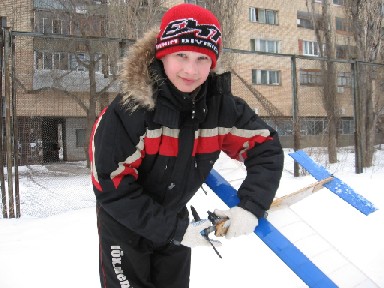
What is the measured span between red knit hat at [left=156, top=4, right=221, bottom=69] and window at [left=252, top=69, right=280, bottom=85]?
586 cm

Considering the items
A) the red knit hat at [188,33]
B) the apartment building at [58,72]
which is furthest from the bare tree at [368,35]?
the red knit hat at [188,33]

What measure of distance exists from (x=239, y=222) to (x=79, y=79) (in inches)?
311

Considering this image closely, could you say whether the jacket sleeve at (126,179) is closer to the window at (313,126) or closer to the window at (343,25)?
the window at (313,126)

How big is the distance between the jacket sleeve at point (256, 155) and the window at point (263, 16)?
18.5 metres

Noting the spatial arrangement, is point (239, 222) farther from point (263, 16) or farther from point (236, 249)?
point (263, 16)

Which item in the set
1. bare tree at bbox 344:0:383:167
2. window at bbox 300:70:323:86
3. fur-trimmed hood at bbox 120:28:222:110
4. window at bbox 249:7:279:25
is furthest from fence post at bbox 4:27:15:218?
window at bbox 249:7:279:25

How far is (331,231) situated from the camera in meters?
3.19

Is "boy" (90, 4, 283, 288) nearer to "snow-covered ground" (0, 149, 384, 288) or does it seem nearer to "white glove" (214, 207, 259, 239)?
"white glove" (214, 207, 259, 239)

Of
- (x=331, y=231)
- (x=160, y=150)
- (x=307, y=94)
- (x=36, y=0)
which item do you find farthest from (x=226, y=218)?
(x=36, y=0)

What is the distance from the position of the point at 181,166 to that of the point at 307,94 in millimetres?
7886

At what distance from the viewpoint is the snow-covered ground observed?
1.83 metres

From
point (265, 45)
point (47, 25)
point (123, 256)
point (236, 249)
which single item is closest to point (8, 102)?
point (236, 249)

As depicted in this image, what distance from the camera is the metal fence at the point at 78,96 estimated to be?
157 inches

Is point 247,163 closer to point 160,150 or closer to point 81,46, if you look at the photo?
point 160,150
